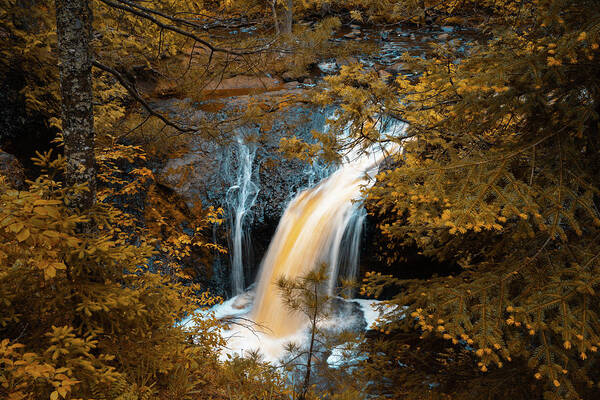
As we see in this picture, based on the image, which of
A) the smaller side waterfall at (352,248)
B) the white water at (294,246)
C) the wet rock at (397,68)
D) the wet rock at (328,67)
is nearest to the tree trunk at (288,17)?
the wet rock at (328,67)

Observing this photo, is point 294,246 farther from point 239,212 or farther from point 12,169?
point 12,169

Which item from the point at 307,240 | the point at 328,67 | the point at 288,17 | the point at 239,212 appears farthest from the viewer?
the point at 328,67

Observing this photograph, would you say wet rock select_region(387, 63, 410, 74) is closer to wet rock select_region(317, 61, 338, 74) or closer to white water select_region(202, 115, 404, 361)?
wet rock select_region(317, 61, 338, 74)

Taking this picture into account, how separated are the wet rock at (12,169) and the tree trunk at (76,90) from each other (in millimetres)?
3981

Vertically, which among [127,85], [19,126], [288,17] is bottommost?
[127,85]

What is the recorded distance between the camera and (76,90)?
2.56m

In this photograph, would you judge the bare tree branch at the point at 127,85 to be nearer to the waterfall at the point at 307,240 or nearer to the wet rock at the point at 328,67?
the waterfall at the point at 307,240

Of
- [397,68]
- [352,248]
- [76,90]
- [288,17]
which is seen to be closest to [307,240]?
Answer: [352,248]

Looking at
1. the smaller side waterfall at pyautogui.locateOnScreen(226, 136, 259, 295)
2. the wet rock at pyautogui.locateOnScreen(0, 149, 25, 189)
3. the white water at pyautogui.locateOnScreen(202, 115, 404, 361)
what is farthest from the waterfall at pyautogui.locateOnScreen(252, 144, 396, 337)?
the wet rock at pyautogui.locateOnScreen(0, 149, 25, 189)

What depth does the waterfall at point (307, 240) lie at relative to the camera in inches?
277

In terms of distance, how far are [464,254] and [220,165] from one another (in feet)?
18.9

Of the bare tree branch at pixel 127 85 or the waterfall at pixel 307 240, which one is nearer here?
the bare tree branch at pixel 127 85

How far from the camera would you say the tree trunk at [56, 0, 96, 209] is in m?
2.46

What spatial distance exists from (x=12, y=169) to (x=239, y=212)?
412cm
